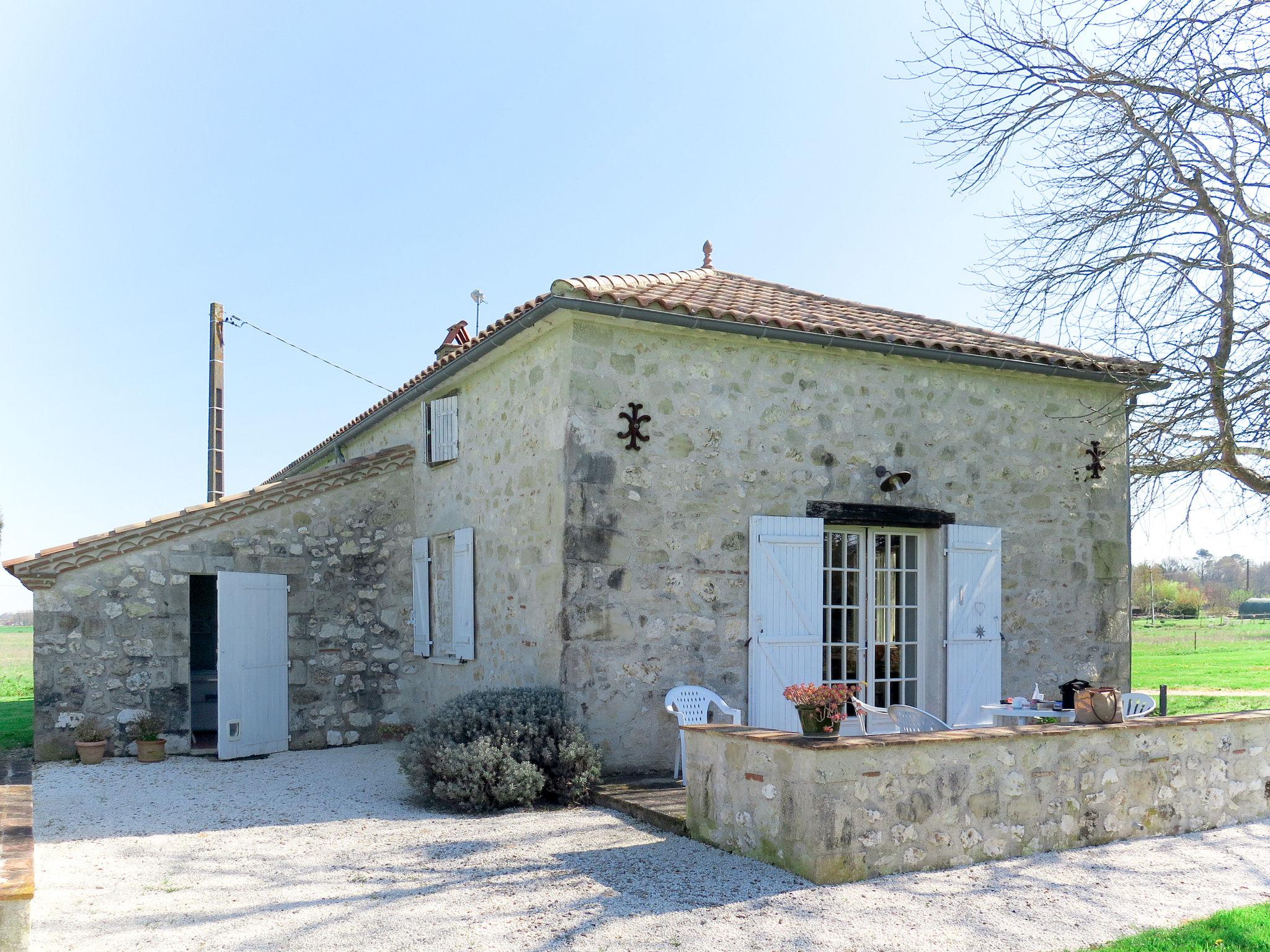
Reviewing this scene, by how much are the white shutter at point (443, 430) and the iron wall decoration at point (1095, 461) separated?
625cm

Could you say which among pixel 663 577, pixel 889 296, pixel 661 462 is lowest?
pixel 663 577

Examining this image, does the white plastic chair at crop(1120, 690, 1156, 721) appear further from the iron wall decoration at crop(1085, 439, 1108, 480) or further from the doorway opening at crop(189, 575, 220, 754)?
the doorway opening at crop(189, 575, 220, 754)

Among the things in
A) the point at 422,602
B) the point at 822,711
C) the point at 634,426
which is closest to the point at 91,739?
Result: the point at 422,602

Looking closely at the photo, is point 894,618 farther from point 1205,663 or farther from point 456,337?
point 1205,663

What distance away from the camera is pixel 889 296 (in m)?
10.5

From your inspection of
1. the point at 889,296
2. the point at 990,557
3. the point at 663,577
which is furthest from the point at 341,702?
the point at 889,296

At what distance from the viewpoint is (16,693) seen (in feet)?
51.1

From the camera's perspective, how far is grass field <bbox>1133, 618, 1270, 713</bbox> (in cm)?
1462

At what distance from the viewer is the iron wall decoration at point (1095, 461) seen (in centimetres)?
960

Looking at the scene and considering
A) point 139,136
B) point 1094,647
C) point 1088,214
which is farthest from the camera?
point 139,136

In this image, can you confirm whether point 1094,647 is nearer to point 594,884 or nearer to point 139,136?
point 594,884

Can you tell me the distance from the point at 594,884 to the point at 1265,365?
5.99 meters

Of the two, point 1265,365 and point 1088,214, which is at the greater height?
point 1088,214

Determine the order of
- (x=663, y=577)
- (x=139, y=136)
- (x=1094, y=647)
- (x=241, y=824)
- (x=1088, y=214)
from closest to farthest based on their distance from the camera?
(x=241, y=824) < (x=663, y=577) < (x=1088, y=214) < (x=1094, y=647) < (x=139, y=136)
